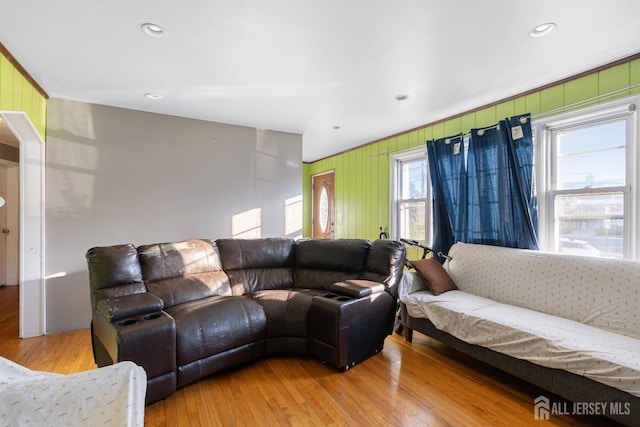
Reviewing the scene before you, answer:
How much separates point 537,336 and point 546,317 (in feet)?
1.62

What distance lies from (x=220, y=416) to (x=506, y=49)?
10.6 feet

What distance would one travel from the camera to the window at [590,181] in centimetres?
243

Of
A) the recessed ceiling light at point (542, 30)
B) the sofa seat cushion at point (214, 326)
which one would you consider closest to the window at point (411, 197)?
the recessed ceiling light at point (542, 30)

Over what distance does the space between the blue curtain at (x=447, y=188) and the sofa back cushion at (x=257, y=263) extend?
1860 mm

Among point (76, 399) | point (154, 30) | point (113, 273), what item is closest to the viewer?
point (76, 399)

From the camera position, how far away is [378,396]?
6.95 feet

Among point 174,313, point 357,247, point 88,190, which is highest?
point 88,190

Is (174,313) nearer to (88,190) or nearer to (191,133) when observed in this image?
(88,190)

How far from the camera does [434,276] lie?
3.07 m

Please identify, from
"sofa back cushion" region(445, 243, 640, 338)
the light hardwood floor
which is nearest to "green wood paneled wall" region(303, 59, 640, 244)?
"sofa back cushion" region(445, 243, 640, 338)

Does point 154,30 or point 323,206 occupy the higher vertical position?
point 154,30

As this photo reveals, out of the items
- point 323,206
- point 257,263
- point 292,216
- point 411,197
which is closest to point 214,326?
point 257,263

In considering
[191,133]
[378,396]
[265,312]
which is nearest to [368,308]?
[378,396]

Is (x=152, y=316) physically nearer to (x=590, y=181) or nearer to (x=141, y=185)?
(x=141, y=185)
